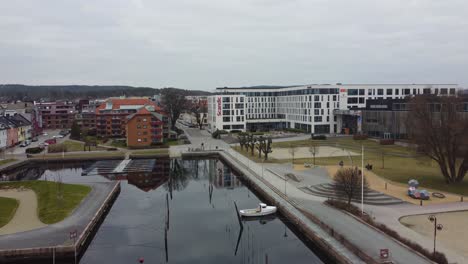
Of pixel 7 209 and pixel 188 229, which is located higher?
pixel 7 209

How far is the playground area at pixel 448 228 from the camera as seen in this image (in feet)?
75.2

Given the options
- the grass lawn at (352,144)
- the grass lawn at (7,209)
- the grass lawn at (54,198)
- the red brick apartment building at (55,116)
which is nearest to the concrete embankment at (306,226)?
the grass lawn at (54,198)

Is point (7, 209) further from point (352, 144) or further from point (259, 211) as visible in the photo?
point (352, 144)

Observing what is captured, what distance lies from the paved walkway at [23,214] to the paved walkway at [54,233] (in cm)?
117

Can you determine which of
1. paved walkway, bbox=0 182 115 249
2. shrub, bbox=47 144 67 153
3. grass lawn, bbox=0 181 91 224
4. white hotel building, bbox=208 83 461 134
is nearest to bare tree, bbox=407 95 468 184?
paved walkway, bbox=0 182 115 249

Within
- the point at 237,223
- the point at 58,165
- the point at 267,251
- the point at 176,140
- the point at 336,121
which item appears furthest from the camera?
the point at 336,121

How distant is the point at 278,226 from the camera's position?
29.8 m

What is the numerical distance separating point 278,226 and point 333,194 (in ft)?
25.1

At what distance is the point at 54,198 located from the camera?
34906 mm

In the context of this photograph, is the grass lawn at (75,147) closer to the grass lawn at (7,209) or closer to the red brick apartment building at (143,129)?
the red brick apartment building at (143,129)

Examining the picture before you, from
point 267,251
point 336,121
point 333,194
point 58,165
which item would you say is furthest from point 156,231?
point 336,121

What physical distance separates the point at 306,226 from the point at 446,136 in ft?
62.8

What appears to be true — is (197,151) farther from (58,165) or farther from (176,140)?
(58,165)

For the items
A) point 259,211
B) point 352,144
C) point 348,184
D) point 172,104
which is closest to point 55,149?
point 172,104
